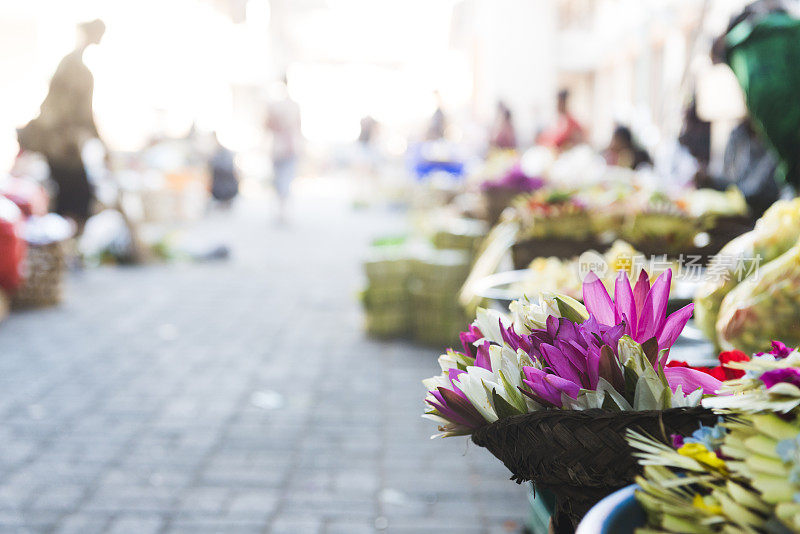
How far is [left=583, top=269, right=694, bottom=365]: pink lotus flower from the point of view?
1.10m

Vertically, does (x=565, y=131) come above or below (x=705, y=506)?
above

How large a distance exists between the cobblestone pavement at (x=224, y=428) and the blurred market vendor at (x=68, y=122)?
1377 mm

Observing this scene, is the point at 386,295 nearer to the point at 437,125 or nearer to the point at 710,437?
the point at 710,437

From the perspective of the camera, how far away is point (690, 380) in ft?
3.70

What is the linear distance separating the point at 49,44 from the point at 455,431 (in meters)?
18.0

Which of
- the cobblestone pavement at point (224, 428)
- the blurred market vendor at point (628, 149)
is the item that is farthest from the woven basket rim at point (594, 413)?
the blurred market vendor at point (628, 149)

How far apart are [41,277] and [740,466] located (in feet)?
21.7

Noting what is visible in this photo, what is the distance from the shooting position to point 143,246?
348 inches

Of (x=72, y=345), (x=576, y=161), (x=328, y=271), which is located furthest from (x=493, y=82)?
(x=72, y=345)

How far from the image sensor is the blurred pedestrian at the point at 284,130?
12.3m

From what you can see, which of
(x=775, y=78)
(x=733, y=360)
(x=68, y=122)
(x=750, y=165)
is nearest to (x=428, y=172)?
(x=68, y=122)

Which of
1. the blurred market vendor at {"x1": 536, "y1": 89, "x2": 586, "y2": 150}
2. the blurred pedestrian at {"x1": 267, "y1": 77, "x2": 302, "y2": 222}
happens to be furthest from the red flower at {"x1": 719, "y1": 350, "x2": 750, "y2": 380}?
the blurred pedestrian at {"x1": 267, "y1": 77, "x2": 302, "y2": 222}

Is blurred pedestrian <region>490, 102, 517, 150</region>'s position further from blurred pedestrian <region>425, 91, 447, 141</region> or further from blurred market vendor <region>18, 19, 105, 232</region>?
blurred market vendor <region>18, 19, 105, 232</region>

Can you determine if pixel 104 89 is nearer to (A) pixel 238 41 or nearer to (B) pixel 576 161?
(B) pixel 576 161
